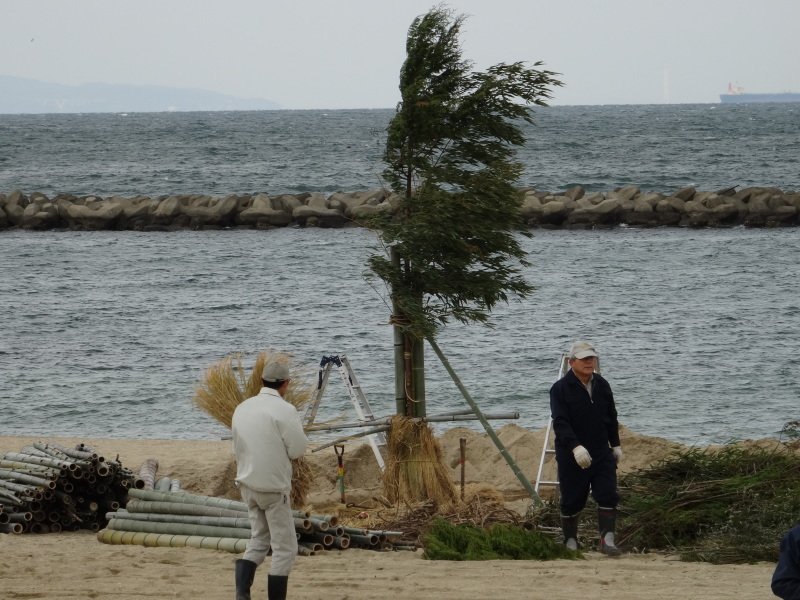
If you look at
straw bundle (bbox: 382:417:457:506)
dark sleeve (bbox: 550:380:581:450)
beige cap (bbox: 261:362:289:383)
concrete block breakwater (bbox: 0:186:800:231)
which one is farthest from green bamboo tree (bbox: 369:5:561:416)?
concrete block breakwater (bbox: 0:186:800:231)

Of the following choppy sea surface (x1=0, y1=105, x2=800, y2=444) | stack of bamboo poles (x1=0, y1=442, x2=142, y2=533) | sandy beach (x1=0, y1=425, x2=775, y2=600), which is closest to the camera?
sandy beach (x1=0, y1=425, x2=775, y2=600)

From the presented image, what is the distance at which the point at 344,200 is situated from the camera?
43000mm

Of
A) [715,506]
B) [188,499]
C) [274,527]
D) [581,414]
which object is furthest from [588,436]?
[188,499]

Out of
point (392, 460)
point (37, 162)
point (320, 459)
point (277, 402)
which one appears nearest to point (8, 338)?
point (320, 459)

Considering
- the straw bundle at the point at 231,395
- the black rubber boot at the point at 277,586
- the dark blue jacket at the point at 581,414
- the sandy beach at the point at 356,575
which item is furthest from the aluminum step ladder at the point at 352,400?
the black rubber boot at the point at 277,586

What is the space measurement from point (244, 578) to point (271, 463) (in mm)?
729

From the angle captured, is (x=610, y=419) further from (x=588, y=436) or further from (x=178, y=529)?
(x=178, y=529)

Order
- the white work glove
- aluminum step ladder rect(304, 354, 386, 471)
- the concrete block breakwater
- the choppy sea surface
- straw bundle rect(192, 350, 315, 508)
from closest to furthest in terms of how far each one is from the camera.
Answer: the white work glove
straw bundle rect(192, 350, 315, 508)
aluminum step ladder rect(304, 354, 386, 471)
the choppy sea surface
the concrete block breakwater

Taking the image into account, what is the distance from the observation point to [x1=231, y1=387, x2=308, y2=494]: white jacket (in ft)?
21.7

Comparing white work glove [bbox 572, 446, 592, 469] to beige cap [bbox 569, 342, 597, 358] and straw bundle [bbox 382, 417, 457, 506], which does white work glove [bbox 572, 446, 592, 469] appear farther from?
straw bundle [bbox 382, 417, 457, 506]

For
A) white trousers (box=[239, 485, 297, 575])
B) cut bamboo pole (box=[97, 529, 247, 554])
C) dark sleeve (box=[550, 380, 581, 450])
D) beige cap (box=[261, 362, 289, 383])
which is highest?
beige cap (box=[261, 362, 289, 383])

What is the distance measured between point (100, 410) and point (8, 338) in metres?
6.66

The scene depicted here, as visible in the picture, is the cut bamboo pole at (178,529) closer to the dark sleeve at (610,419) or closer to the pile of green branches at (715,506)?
the dark sleeve at (610,419)

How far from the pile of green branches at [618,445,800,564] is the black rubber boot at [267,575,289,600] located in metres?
3.02
